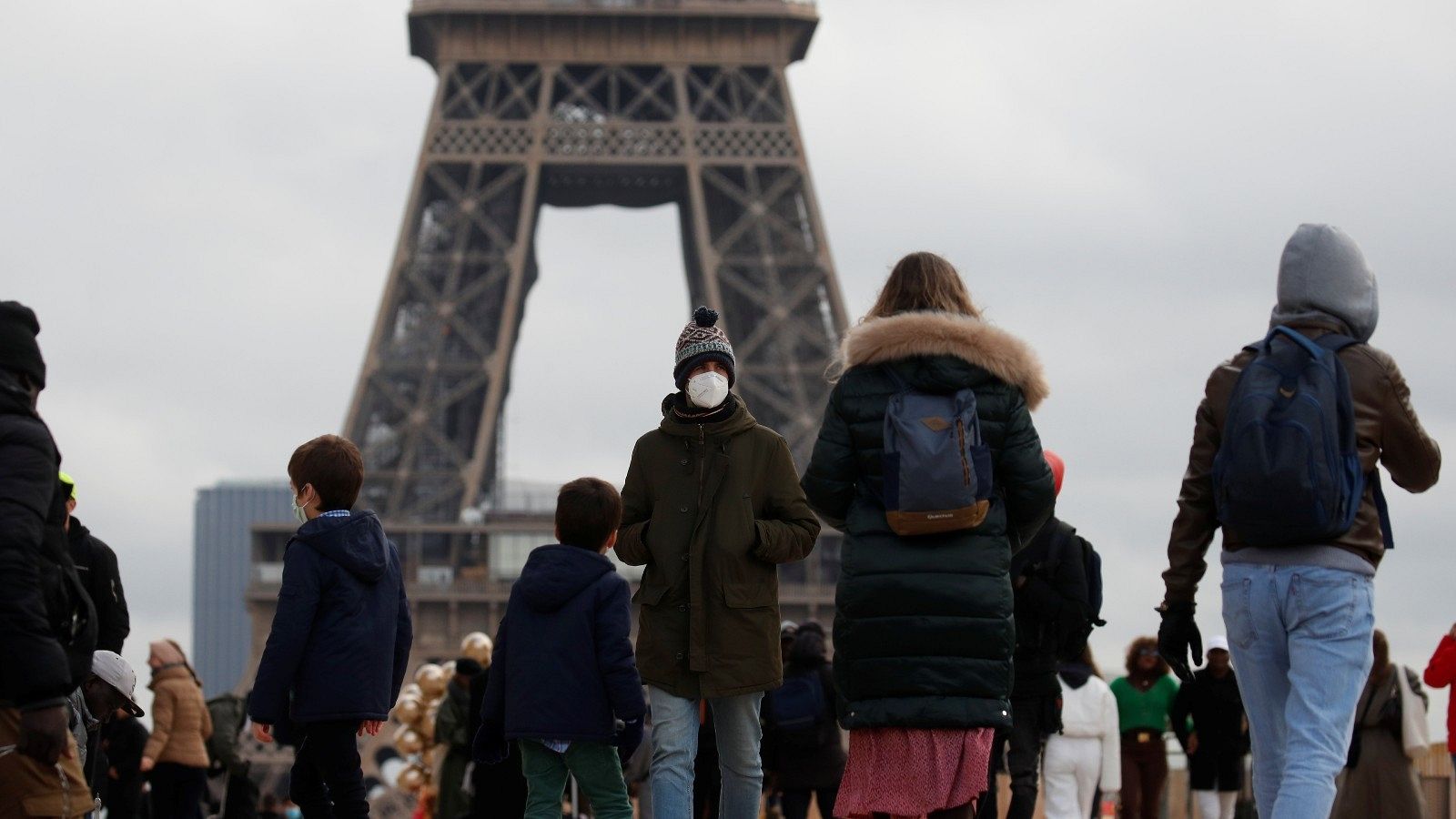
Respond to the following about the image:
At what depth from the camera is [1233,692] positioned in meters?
14.8

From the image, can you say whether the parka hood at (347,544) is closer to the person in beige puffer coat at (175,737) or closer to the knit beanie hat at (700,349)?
the knit beanie hat at (700,349)

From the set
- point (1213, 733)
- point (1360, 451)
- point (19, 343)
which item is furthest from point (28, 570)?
point (1213, 733)

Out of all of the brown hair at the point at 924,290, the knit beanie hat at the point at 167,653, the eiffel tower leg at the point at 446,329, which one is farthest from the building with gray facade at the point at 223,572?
the brown hair at the point at 924,290

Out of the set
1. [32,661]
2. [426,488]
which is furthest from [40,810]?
[426,488]

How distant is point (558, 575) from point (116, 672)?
201 cm

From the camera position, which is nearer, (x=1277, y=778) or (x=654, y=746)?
(x=1277, y=778)

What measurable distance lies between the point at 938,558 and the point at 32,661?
2.92m

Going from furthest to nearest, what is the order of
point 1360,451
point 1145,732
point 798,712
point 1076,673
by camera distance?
1. point 1145,732
2. point 1076,673
3. point 798,712
4. point 1360,451

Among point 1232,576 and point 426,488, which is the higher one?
point 426,488

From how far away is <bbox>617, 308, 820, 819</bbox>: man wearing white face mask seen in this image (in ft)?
30.5

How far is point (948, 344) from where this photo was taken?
27.6ft

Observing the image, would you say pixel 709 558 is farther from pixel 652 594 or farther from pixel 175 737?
pixel 175 737

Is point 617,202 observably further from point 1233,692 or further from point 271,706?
point 271,706

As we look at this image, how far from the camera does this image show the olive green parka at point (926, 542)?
8.20m
